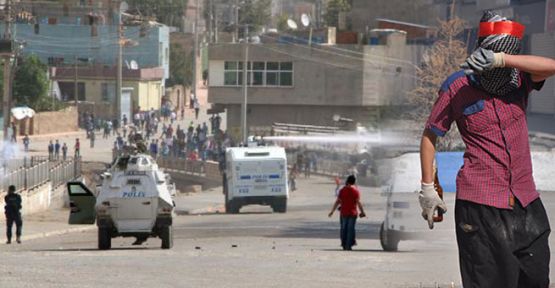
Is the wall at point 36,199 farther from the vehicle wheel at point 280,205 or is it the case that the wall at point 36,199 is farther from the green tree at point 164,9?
the green tree at point 164,9

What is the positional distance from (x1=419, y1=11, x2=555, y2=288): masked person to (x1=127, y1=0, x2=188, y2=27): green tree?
331ft

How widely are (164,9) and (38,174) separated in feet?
227

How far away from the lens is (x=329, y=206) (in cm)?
5266

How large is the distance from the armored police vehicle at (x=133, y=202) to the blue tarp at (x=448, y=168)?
10437 millimetres

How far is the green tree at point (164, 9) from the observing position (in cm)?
11174

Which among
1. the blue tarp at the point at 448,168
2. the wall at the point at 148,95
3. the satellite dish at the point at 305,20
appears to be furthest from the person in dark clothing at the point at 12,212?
the wall at the point at 148,95

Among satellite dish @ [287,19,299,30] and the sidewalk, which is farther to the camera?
satellite dish @ [287,19,299,30]

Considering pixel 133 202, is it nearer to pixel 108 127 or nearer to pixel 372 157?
pixel 372 157

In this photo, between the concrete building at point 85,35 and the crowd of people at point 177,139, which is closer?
the crowd of people at point 177,139

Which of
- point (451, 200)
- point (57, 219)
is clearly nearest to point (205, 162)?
point (57, 219)

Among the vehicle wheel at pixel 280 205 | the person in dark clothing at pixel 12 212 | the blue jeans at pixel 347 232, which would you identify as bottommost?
the vehicle wheel at pixel 280 205

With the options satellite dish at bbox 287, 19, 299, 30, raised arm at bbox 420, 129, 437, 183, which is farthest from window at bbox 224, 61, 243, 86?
raised arm at bbox 420, 129, 437, 183

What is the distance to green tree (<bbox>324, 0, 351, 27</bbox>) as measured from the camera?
74.8m

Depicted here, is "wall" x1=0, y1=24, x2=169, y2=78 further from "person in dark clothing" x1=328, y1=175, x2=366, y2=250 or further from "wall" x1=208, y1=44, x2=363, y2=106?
"person in dark clothing" x1=328, y1=175, x2=366, y2=250
